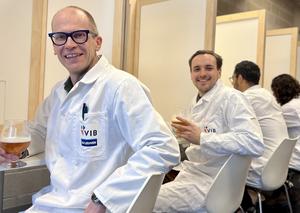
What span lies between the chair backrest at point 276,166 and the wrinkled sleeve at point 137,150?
3.83 feet

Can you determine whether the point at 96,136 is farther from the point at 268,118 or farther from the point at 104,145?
the point at 268,118

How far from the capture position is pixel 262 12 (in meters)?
2.92

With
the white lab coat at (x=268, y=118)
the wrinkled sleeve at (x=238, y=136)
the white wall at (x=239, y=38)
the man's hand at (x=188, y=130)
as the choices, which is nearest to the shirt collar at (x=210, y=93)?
the wrinkled sleeve at (x=238, y=136)

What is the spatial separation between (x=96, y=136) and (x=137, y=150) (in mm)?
142

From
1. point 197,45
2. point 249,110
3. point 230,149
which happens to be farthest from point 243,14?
point 230,149

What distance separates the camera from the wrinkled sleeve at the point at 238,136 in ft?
4.80

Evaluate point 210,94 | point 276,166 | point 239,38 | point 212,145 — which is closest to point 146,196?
point 212,145

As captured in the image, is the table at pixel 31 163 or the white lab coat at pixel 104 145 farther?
the table at pixel 31 163

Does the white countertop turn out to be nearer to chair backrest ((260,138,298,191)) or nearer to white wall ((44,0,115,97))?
white wall ((44,0,115,97))

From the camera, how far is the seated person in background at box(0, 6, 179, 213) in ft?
2.99

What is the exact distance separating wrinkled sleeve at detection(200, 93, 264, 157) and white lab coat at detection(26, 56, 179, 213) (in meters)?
0.57

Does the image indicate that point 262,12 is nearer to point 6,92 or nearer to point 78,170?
point 6,92

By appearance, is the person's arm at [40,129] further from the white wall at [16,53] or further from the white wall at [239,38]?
the white wall at [239,38]

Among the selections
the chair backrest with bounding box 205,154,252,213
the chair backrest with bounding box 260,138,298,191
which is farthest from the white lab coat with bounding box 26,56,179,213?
the chair backrest with bounding box 260,138,298,191
